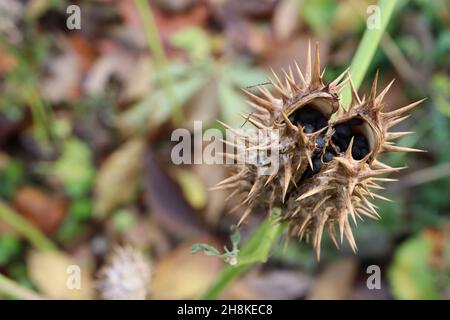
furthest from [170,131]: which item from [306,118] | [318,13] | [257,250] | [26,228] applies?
[306,118]

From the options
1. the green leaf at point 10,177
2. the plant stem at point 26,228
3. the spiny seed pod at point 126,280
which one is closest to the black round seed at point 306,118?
the spiny seed pod at point 126,280

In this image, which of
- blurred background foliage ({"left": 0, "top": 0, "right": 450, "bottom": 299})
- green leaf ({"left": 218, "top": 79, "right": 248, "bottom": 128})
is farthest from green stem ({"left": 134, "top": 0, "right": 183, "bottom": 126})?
green leaf ({"left": 218, "top": 79, "right": 248, "bottom": 128})

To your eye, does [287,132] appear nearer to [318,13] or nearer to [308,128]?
[308,128]

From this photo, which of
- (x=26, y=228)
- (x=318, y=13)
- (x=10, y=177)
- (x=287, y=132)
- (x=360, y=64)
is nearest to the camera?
(x=287, y=132)

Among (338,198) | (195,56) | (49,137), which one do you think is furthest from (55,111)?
(338,198)

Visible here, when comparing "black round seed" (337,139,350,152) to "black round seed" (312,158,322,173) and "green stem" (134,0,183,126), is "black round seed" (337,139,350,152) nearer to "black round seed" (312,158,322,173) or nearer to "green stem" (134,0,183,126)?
"black round seed" (312,158,322,173)

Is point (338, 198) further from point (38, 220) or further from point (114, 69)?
point (114, 69)
